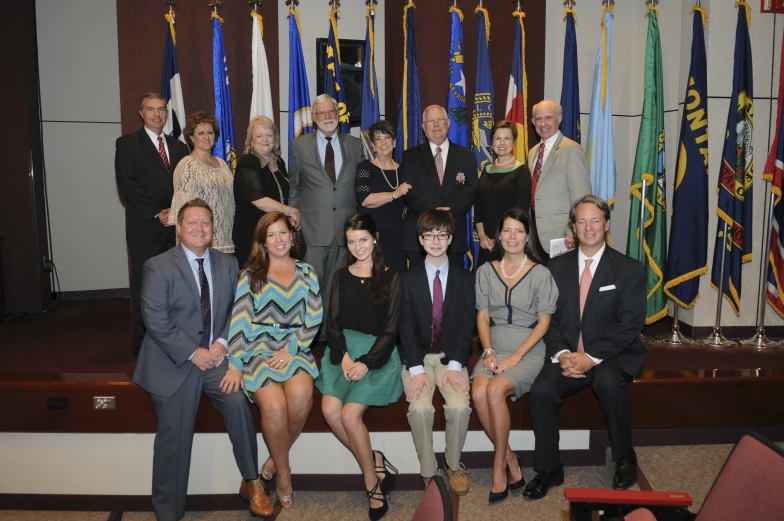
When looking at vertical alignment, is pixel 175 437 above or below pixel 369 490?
above

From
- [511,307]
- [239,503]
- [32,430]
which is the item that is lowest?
[239,503]

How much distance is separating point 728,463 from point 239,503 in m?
2.45

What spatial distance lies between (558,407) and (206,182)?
7.86 feet

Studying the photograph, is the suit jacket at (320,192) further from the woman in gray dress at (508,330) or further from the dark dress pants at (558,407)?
the dark dress pants at (558,407)

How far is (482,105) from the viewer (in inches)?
193

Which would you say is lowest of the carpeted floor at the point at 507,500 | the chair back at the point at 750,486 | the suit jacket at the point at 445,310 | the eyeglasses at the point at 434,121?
the carpeted floor at the point at 507,500

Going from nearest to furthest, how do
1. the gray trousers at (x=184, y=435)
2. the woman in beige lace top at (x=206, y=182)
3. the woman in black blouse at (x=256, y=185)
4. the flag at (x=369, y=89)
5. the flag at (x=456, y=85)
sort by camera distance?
the gray trousers at (x=184, y=435)
the woman in beige lace top at (x=206, y=182)
the woman in black blouse at (x=256, y=185)
the flag at (x=456, y=85)
the flag at (x=369, y=89)

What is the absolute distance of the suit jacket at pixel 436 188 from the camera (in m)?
4.02

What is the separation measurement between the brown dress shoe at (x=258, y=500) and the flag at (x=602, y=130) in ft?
10.4

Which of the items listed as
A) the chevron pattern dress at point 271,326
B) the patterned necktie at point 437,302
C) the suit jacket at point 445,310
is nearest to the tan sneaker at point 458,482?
the suit jacket at point 445,310

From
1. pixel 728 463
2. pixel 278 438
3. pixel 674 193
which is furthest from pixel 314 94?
pixel 728 463

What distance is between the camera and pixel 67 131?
6023 mm

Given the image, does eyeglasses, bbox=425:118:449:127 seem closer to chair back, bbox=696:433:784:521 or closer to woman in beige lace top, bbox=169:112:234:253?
woman in beige lace top, bbox=169:112:234:253

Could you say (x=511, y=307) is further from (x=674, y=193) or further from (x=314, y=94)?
(x=314, y=94)
